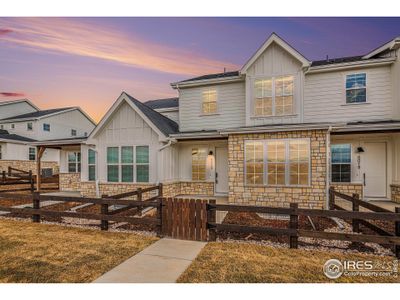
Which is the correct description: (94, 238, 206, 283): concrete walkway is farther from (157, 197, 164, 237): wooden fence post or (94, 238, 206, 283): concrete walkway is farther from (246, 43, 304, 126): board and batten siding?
(246, 43, 304, 126): board and batten siding

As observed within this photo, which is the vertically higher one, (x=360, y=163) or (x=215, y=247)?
(x=360, y=163)

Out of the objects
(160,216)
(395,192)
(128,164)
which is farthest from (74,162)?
(395,192)

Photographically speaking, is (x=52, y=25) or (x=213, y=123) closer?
(x=52, y=25)

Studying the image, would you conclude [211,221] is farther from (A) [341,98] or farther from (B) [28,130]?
(B) [28,130]

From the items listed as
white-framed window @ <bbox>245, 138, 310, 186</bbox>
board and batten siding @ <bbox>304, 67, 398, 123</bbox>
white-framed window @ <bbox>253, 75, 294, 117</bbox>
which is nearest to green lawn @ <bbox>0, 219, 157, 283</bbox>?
white-framed window @ <bbox>245, 138, 310, 186</bbox>

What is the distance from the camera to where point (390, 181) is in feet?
33.0

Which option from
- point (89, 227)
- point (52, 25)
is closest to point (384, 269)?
point (89, 227)

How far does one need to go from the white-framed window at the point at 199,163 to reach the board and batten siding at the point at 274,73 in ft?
10.1

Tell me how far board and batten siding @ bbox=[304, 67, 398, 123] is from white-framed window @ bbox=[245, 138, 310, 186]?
2864 millimetres

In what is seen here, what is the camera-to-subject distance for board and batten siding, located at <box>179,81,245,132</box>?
39.8 feet
